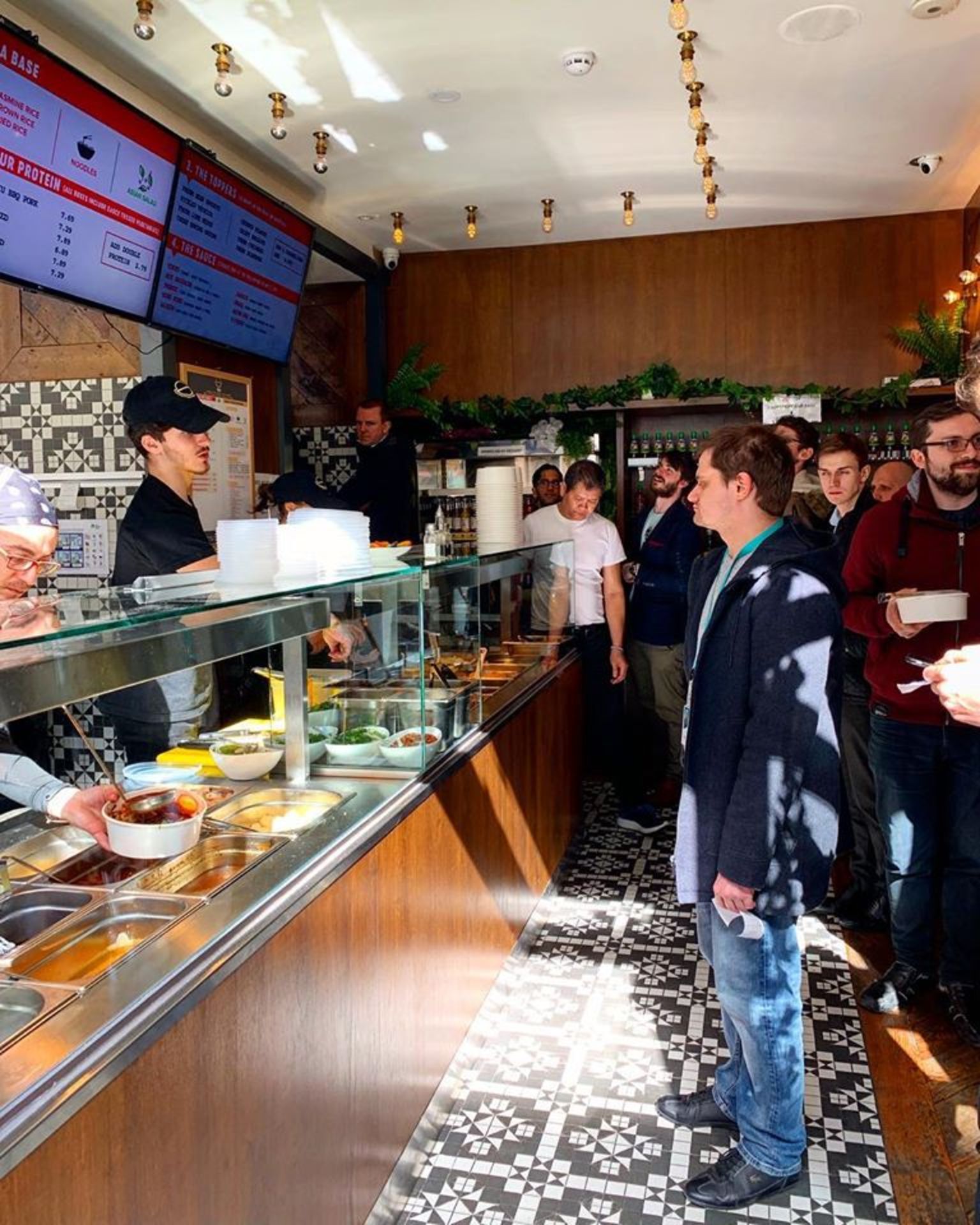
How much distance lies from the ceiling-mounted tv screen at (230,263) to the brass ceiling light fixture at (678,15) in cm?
205

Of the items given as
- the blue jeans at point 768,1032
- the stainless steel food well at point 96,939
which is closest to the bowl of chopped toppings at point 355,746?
the stainless steel food well at point 96,939

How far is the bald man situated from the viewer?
4.20 metres

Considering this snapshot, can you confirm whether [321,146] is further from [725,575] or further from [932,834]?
[932,834]

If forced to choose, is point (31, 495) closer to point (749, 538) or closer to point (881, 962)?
point (749, 538)

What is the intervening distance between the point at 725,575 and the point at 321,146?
11.0 ft

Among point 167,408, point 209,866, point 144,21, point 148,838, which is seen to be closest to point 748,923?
point 209,866

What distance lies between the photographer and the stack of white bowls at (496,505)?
4.44 meters

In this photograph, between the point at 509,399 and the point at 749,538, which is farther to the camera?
the point at 509,399

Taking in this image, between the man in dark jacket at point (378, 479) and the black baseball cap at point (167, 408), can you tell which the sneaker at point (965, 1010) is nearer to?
the black baseball cap at point (167, 408)

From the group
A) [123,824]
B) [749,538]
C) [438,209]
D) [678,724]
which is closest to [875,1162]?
[749,538]

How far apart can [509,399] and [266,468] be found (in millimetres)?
1896

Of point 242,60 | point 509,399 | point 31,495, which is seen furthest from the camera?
point 509,399

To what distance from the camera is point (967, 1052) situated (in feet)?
9.65

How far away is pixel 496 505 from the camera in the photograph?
444 cm
